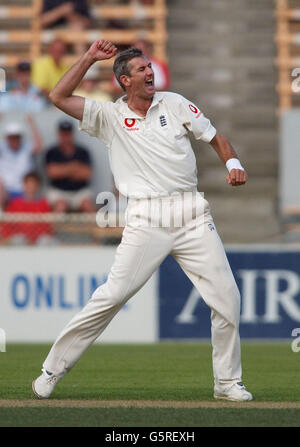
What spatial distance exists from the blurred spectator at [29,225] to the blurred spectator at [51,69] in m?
2.38

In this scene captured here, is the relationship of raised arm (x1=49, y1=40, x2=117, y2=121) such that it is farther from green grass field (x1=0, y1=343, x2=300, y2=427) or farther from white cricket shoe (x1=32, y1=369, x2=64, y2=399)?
green grass field (x1=0, y1=343, x2=300, y2=427)

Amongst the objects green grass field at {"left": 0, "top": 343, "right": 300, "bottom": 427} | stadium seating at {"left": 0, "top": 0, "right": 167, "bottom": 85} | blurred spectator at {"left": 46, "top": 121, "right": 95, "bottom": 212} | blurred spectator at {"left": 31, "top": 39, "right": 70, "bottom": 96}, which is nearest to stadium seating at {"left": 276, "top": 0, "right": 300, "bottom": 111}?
stadium seating at {"left": 0, "top": 0, "right": 167, "bottom": 85}

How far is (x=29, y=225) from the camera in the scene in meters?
12.6

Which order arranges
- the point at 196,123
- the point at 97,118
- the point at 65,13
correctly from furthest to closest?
1. the point at 65,13
2. the point at 97,118
3. the point at 196,123

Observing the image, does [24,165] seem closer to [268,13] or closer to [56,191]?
[56,191]

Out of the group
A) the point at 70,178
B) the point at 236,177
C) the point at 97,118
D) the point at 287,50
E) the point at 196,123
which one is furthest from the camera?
the point at 287,50

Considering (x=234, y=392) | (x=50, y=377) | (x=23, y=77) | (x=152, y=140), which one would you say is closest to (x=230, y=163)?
(x=152, y=140)

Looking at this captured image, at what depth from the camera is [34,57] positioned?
16.7 meters

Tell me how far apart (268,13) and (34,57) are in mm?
4085

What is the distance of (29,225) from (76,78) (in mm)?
5729

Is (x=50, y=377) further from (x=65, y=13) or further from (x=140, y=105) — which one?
(x=65, y=13)

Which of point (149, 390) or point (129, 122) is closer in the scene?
point (129, 122)

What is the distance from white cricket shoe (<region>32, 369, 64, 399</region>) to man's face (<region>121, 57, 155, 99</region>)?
1.89 metres
